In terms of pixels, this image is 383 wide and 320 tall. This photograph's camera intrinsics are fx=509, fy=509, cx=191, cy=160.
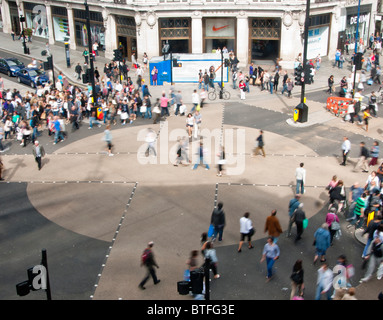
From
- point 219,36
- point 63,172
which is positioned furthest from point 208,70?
point 63,172

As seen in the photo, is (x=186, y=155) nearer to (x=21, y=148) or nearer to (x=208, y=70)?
(x=21, y=148)

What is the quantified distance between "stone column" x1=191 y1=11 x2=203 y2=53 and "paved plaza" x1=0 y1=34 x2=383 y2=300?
15.4 meters

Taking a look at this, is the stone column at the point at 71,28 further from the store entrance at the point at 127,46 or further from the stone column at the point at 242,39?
the stone column at the point at 242,39

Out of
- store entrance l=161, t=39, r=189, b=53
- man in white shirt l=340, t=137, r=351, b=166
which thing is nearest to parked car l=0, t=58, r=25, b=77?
store entrance l=161, t=39, r=189, b=53

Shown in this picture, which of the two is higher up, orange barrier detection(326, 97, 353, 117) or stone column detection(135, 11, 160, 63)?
stone column detection(135, 11, 160, 63)

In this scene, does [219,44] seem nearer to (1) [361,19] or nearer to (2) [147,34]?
(2) [147,34]

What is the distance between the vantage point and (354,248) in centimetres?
1722

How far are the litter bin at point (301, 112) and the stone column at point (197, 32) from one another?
17.4 metres

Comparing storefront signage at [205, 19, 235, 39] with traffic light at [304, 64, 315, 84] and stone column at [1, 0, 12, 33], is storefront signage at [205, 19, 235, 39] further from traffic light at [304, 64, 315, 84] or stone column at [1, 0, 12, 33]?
stone column at [1, 0, 12, 33]

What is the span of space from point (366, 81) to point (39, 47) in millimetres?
33467

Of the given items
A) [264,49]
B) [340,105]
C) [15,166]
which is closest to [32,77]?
[15,166]

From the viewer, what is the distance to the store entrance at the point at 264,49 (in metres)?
45.0

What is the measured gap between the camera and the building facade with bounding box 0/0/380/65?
4247 cm

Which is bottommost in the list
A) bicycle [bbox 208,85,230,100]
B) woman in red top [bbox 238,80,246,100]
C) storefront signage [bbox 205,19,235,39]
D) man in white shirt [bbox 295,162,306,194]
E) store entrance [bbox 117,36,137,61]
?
man in white shirt [bbox 295,162,306,194]
